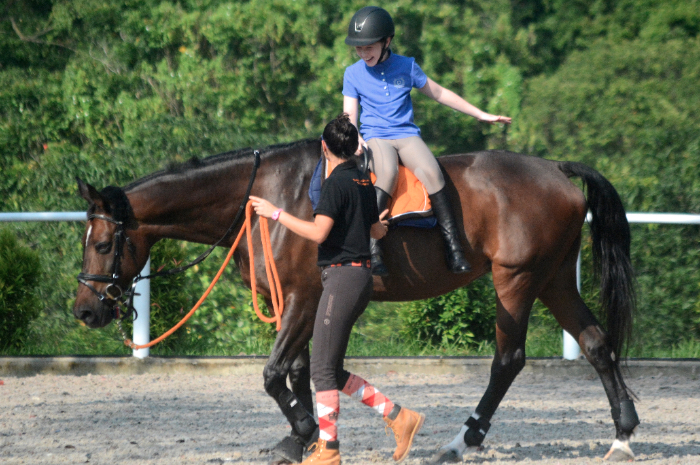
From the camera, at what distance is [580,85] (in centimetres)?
2131

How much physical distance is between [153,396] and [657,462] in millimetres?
3813

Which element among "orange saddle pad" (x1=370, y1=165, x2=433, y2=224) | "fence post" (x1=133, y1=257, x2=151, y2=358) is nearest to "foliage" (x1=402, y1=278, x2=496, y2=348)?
"fence post" (x1=133, y1=257, x2=151, y2=358)

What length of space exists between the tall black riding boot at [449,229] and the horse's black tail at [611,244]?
1021mm

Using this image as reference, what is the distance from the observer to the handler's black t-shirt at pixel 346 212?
368 cm

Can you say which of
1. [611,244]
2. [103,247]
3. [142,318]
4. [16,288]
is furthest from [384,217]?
[16,288]

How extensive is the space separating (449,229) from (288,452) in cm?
158

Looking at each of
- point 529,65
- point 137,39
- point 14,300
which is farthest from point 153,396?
point 529,65

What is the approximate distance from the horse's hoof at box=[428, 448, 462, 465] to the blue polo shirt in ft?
6.14

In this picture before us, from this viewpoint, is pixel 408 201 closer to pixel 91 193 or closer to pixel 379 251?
pixel 379 251

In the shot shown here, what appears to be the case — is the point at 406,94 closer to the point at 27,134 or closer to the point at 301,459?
the point at 301,459

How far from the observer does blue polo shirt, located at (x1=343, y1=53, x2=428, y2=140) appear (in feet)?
15.3

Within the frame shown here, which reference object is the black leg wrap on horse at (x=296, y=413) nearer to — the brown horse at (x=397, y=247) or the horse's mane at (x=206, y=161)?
the brown horse at (x=397, y=247)

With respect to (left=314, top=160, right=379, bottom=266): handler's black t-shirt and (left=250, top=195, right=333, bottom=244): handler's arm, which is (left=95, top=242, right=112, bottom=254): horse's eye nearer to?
(left=250, top=195, right=333, bottom=244): handler's arm

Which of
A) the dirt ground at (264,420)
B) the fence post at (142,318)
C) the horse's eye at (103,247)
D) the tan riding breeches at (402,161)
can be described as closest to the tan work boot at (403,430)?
the dirt ground at (264,420)
